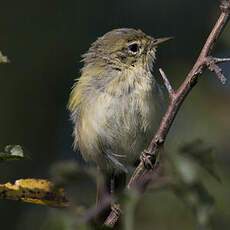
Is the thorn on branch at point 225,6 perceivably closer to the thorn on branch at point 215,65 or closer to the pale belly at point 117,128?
the thorn on branch at point 215,65

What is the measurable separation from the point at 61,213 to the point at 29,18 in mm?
7145

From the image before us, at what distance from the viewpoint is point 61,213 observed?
70.7 inches

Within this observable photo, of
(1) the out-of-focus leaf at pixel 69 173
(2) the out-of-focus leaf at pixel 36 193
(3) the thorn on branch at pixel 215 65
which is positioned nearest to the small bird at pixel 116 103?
(2) the out-of-focus leaf at pixel 36 193

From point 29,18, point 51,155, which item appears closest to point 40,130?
point 51,155

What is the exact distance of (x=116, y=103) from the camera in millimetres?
4586

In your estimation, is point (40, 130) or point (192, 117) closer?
point (192, 117)

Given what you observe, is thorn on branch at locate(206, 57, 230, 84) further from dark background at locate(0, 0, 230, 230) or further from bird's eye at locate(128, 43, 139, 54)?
dark background at locate(0, 0, 230, 230)

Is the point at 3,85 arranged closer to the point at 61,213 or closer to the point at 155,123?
the point at 155,123

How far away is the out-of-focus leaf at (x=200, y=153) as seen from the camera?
1850 mm

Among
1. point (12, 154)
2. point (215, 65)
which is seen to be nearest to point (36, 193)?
point (12, 154)

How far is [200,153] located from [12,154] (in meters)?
0.74

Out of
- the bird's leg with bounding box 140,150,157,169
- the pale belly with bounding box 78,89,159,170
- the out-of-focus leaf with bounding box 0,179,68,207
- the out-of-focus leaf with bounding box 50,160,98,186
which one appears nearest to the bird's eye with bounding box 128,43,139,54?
the pale belly with bounding box 78,89,159,170

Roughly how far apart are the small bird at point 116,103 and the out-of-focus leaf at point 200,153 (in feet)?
8.59

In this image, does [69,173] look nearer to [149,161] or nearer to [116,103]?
[149,161]
